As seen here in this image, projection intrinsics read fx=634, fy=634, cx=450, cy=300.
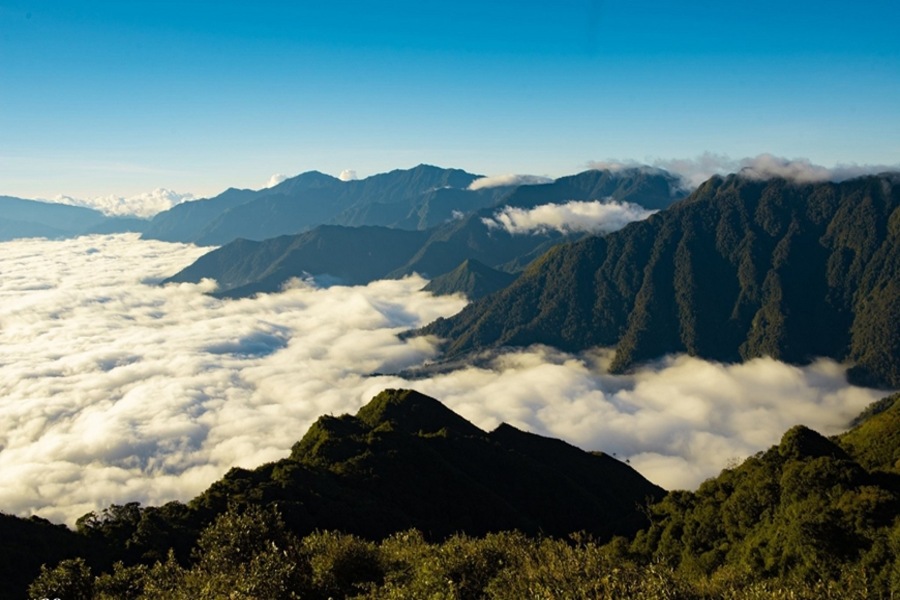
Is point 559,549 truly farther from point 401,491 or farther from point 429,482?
point 429,482

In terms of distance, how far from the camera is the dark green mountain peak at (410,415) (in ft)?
610

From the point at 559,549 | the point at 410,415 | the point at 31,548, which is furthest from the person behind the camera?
the point at 410,415

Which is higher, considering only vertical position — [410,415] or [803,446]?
[803,446]

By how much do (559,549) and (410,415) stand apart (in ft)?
412

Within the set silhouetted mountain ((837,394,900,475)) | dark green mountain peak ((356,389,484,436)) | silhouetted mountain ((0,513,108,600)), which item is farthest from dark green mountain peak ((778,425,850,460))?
silhouetted mountain ((0,513,108,600))

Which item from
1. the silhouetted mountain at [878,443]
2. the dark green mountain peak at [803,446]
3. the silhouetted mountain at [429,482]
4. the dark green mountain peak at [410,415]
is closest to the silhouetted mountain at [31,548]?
the silhouetted mountain at [429,482]

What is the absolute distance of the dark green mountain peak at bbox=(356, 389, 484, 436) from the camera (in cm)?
18588

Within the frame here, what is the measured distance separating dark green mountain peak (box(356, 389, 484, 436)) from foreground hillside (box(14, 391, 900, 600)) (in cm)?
3852

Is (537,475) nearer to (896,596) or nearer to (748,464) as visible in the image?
(748,464)

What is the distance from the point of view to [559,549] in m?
67.7

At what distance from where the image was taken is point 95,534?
10081 centimetres

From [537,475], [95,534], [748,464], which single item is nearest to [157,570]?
[95,534]

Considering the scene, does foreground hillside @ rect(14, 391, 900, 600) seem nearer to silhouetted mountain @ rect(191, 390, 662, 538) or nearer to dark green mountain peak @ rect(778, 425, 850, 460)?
dark green mountain peak @ rect(778, 425, 850, 460)

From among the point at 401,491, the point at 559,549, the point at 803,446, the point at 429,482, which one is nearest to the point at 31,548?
the point at 401,491
